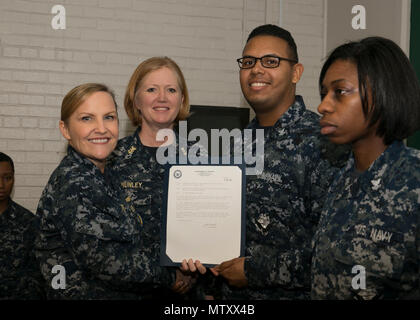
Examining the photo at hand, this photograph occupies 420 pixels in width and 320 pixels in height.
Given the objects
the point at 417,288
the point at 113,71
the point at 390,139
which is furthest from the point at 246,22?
the point at 417,288

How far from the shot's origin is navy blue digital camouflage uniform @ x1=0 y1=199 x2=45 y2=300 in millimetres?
3564

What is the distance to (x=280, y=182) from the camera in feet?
6.40

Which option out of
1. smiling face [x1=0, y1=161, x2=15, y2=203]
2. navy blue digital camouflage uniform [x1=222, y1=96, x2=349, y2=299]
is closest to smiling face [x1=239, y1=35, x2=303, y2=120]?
navy blue digital camouflage uniform [x1=222, y1=96, x2=349, y2=299]

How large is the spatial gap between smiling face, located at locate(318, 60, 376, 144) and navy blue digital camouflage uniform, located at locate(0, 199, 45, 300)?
2.90 m

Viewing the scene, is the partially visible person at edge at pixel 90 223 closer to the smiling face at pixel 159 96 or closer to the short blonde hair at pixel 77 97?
the short blonde hair at pixel 77 97

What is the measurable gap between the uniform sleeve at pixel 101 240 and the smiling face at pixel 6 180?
249 centimetres

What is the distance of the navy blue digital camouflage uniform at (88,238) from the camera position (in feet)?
5.54

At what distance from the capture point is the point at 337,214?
151 cm

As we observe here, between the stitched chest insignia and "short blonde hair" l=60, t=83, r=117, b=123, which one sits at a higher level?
"short blonde hair" l=60, t=83, r=117, b=123

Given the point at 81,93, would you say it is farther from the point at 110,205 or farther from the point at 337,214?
the point at 337,214

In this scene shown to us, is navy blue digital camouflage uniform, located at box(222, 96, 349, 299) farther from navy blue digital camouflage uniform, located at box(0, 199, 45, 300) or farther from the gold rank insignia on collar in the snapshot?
navy blue digital camouflage uniform, located at box(0, 199, 45, 300)

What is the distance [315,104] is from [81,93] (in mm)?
3419

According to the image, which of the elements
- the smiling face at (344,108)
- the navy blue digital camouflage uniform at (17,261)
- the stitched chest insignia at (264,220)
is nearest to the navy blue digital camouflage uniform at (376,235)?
the smiling face at (344,108)
